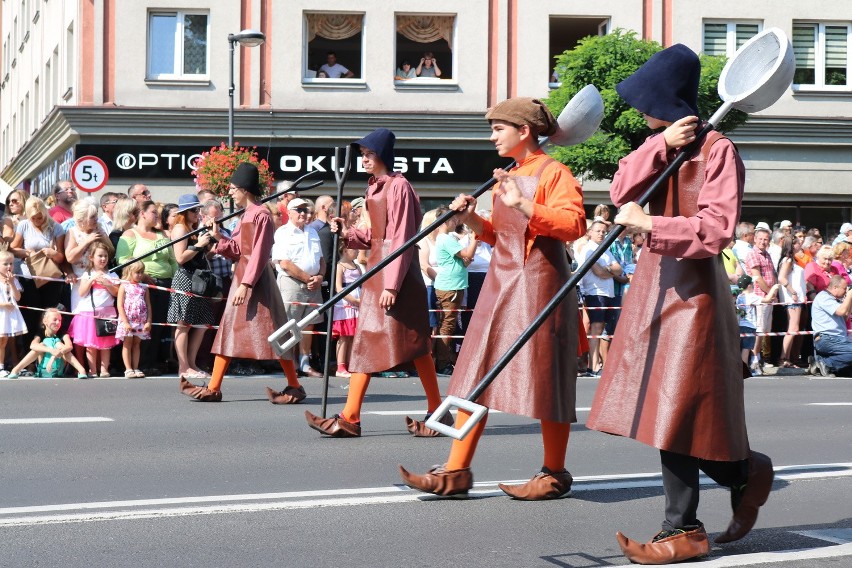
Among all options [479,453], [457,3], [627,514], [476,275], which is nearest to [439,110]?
[457,3]

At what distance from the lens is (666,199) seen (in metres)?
5.12

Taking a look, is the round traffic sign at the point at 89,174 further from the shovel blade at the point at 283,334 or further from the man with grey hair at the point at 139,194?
the shovel blade at the point at 283,334

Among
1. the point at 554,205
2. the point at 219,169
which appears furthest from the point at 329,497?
the point at 219,169

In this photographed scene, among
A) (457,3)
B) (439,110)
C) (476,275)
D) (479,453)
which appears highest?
(457,3)

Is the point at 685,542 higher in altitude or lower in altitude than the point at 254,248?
lower

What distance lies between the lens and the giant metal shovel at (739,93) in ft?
16.3

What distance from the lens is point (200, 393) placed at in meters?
11.0

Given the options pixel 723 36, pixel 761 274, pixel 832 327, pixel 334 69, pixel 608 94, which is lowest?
pixel 832 327

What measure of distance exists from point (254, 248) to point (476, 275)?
5792mm

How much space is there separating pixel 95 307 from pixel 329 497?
25.3 ft

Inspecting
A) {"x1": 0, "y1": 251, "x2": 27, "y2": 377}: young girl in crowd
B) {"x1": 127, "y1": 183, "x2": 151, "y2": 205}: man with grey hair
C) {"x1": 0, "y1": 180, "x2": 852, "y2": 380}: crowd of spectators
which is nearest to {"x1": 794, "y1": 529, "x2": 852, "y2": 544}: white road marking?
{"x1": 0, "y1": 180, "x2": 852, "y2": 380}: crowd of spectators

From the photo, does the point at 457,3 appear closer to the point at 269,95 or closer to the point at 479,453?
the point at 269,95

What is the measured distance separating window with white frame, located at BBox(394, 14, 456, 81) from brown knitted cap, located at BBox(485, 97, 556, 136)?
2273 centimetres

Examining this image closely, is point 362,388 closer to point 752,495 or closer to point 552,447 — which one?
point 552,447
